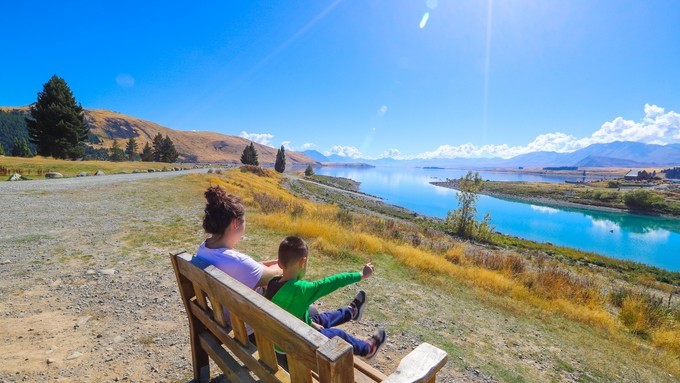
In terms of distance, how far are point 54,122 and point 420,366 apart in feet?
160

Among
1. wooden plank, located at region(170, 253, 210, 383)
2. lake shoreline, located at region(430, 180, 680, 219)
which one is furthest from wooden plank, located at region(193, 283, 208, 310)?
lake shoreline, located at region(430, 180, 680, 219)

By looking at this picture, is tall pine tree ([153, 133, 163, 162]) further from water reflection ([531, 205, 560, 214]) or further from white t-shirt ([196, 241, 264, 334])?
water reflection ([531, 205, 560, 214])

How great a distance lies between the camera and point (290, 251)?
237 cm

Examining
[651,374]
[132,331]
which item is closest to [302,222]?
[132,331]

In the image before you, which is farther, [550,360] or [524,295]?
[524,295]

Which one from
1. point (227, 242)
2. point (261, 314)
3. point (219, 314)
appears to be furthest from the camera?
point (227, 242)

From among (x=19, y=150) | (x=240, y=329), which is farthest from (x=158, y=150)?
(x=240, y=329)

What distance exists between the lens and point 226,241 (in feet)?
8.23

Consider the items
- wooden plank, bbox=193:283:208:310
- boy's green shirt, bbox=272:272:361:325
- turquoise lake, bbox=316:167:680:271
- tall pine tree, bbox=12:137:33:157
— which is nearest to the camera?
boy's green shirt, bbox=272:272:361:325

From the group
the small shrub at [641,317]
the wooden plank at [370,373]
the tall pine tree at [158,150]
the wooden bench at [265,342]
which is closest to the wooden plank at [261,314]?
the wooden bench at [265,342]

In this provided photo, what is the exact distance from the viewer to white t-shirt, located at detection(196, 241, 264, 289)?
7.78ft

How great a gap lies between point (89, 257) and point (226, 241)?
5.67m

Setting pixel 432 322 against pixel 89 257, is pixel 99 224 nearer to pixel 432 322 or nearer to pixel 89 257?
pixel 89 257

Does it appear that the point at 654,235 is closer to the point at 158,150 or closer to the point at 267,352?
the point at 267,352
